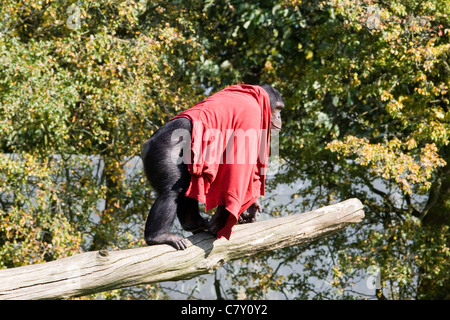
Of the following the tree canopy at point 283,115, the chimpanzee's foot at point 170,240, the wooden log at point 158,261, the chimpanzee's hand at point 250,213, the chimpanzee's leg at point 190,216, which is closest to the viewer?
the wooden log at point 158,261

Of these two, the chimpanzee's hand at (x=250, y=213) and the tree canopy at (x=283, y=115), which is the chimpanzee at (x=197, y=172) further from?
the tree canopy at (x=283, y=115)

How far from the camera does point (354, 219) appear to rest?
4.40 metres

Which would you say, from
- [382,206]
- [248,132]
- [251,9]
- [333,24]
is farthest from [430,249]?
[248,132]

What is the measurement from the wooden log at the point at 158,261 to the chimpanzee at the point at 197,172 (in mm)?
108

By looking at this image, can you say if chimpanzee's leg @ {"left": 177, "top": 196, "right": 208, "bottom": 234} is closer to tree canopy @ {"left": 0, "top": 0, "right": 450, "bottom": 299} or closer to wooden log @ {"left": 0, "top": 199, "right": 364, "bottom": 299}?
wooden log @ {"left": 0, "top": 199, "right": 364, "bottom": 299}

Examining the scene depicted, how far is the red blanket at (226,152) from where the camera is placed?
3754mm

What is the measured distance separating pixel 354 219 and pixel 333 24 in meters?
4.54

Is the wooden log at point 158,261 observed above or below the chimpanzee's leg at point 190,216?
below

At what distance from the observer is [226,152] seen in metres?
3.86

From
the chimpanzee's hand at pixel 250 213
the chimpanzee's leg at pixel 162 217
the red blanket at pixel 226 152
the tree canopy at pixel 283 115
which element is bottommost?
the chimpanzee's leg at pixel 162 217

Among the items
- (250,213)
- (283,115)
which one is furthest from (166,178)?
(283,115)

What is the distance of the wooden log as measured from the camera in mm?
3174

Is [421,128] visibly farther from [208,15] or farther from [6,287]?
[6,287]

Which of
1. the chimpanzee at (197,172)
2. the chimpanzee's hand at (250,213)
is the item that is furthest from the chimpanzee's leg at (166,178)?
the chimpanzee's hand at (250,213)
